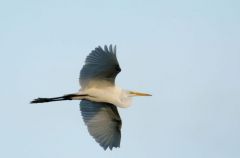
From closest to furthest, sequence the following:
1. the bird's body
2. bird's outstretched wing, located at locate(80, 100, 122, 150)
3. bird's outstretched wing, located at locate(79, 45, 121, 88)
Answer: bird's outstretched wing, located at locate(79, 45, 121, 88)
the bird's body
bird's outstretched wing, located at locate(80, 100, 122, 150)

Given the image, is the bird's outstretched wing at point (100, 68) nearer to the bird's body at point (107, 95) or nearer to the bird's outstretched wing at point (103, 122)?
the bird's body at point (107, 95)

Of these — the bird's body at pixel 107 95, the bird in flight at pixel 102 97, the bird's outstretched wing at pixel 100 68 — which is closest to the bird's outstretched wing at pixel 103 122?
the bird in flight at pixel 102 97

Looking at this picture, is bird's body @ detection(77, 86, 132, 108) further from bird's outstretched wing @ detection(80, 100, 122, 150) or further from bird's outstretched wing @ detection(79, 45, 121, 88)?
bird's outstretched wing @ detection(80, 100, 122, 150)

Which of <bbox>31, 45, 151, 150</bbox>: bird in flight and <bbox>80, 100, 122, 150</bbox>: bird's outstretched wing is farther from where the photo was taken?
<bbox>80, 100, 122, 150</bbox>: bird's outstretched wing

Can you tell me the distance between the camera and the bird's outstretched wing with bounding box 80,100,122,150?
1600cm

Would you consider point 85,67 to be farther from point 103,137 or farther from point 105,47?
point 103,137

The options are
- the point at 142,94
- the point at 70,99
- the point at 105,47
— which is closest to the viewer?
the point at 105,47

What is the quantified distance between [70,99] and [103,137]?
114 centimetres

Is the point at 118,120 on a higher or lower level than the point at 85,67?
lower

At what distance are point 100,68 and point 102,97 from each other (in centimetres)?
71

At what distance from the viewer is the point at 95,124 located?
53.0 feet

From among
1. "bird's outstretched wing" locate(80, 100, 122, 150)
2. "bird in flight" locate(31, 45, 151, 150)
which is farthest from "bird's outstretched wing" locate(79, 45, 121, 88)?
"bird's outstretched wing" locate(80, 100, 122, 150)

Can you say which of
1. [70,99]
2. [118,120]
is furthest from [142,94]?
[70,99]

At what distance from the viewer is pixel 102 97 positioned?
1551 cm
